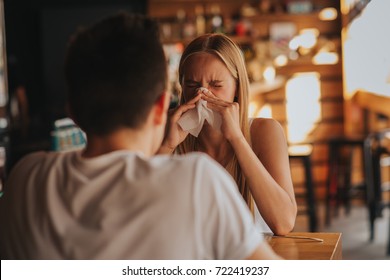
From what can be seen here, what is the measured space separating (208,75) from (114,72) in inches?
34.9

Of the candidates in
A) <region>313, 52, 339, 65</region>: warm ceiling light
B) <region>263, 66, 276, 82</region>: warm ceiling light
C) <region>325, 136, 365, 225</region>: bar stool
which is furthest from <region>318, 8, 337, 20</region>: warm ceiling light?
<region>325, 136, 365, 225</region>: bar stool

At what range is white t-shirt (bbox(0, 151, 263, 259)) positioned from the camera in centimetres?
83

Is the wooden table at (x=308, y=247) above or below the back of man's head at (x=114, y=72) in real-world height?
below

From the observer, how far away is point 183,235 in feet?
2.74

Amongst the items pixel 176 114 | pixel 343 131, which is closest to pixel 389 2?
pixel 176 114

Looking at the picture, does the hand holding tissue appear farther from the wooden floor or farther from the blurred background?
the blurred background

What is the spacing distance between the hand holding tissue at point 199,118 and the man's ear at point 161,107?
Result: 760mm

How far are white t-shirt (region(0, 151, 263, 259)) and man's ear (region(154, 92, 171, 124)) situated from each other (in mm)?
87

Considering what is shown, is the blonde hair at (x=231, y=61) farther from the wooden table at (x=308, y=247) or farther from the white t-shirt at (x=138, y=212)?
the white t-shirt at (x=138, y=212)

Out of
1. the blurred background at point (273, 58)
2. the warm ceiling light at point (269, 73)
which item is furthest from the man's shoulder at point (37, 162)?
the warm ceiling light at point (269, 73)

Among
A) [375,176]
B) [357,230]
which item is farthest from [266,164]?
[357,230]

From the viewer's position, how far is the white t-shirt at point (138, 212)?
2.73 ft
